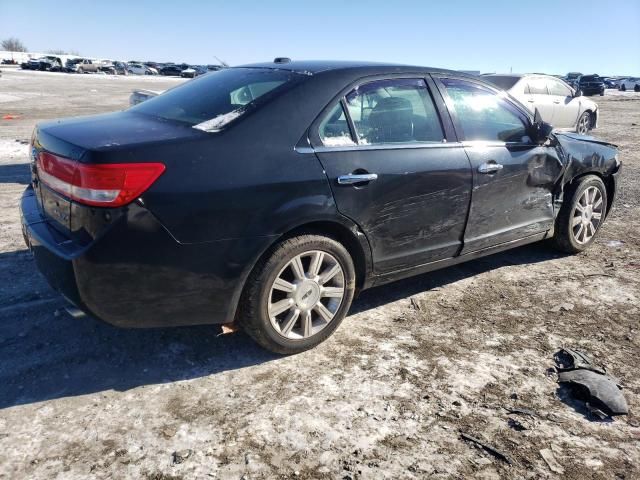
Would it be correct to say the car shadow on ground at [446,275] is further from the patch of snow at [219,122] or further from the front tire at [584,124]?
the front tire at [584,124]

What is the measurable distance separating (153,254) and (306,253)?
872 mm

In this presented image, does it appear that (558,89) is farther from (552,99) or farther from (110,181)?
(110,181)

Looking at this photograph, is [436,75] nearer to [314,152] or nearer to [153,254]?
[314,152]

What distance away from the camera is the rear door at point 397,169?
309 centimetres

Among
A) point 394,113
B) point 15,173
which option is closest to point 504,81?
point 394,113

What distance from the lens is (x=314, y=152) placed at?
9.74ft

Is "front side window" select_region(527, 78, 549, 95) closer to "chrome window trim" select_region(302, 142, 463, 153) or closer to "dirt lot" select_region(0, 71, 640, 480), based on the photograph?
"dirt lot" select_region(0, 71, 640, 480)

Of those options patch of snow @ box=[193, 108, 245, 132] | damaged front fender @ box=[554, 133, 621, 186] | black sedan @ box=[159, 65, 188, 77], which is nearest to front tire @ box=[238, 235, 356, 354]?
patch of snow @ box=[193, 108, 245, 132]

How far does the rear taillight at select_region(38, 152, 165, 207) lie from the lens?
2.43m

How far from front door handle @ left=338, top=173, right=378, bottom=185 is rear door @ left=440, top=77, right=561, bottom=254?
3.13 ft

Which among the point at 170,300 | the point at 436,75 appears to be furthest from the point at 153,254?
the point at 436,75

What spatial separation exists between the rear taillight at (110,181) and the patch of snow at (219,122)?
16.2 inches

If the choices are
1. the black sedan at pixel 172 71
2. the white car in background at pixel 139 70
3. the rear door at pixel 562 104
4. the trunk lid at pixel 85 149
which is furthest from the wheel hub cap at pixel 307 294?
the white car in background at pixel 139 70

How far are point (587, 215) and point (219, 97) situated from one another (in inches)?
143
